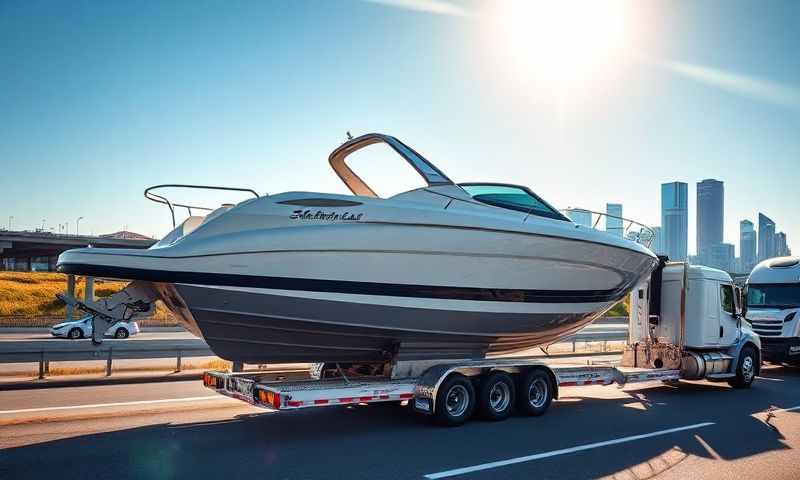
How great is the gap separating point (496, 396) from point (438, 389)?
1203 millimetres

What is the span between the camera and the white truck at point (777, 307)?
15836 millimetres

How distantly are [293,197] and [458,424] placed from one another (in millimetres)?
3780

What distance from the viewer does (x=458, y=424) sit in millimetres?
8641

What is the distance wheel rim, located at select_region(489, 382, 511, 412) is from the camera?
9.20m

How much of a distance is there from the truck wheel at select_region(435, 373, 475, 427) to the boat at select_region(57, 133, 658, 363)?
665 mm

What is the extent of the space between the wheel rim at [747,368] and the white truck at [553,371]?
0.02 metres

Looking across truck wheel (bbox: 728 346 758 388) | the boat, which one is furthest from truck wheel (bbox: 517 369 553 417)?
truck wheel (bbox: 728 346 758 388)

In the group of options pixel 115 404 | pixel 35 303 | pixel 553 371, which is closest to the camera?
pixel 115 404

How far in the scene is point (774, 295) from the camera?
1672 centimetres

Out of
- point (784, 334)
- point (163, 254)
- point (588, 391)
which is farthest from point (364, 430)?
point (784, 334)

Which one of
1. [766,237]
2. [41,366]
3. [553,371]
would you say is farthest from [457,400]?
[766,237]

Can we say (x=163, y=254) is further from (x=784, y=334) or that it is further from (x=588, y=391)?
(x=784, y=334)

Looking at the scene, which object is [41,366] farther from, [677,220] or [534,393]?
[677,220]

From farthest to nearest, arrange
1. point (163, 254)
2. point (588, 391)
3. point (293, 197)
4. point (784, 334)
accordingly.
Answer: point (784, 334), point (588, 391), point (293, 197), point (163, 254)
